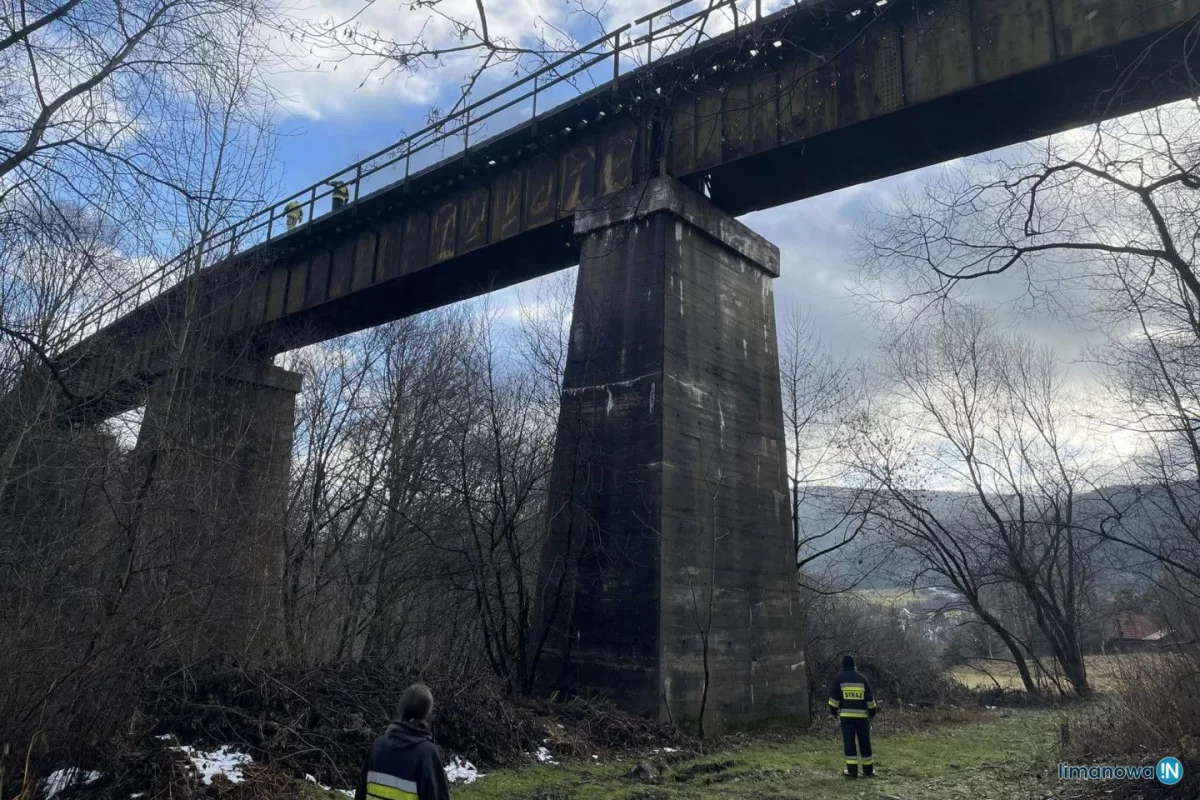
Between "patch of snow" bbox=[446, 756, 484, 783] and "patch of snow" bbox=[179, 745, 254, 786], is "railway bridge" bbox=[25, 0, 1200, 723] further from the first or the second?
"patch of snow" bbox=[179, 745, 254, 786]

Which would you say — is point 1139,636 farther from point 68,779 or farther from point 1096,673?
point 68,779

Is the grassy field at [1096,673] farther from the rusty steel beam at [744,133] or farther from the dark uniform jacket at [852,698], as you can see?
the rusty steel beam at [744,133]

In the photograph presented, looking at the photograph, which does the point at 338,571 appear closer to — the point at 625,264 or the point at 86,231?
the point at 625,264

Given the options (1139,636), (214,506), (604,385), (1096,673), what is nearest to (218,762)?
(214,506)

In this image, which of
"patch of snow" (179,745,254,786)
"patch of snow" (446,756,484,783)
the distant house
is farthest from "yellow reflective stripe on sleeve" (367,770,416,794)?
the distant house

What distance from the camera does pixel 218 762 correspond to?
702 centimetres

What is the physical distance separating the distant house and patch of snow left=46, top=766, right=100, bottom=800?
37.2ft

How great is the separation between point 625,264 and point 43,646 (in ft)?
28.4

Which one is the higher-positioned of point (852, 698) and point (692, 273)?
point (692, 273)

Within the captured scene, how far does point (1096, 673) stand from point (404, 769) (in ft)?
89.8

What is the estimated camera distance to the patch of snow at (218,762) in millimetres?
6645

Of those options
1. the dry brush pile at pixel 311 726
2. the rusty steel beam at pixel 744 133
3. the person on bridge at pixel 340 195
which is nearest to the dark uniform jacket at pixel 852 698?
the dry brush pile at pixel 311 726

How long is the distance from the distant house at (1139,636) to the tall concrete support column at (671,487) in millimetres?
4662

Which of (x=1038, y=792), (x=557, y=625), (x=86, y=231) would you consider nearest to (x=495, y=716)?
(x=557, y=625)
